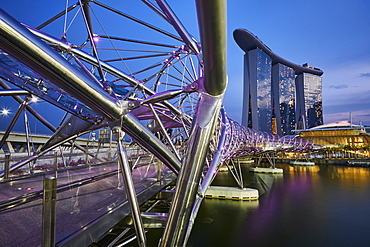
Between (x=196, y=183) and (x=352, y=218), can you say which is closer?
(x=196, y=183)

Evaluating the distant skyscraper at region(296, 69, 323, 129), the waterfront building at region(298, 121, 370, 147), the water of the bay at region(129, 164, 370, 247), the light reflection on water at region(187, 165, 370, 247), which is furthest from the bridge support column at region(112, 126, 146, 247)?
the distant skyscraper at region(296, 69, 323, 129)

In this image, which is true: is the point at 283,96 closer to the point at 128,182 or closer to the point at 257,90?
the point at 257,90

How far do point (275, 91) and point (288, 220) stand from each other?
444ft

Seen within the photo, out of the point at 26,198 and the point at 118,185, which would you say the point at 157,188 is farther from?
the point at 26,198

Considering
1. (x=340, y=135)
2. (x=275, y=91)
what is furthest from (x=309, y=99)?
(x=340, y=135)

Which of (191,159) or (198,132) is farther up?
(198,132)

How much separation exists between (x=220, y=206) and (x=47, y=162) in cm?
1363

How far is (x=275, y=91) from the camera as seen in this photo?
463ft

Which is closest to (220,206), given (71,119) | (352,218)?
(352,218)

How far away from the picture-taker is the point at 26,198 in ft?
12.3

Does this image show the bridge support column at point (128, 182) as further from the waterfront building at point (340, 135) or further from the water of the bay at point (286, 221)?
the waterfront building at point (340, 135)

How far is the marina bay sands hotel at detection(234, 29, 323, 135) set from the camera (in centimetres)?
12200

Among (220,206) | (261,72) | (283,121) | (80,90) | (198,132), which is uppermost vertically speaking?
(261,72)

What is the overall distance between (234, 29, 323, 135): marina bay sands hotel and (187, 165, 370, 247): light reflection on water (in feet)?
334
